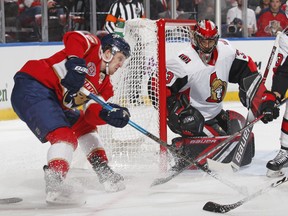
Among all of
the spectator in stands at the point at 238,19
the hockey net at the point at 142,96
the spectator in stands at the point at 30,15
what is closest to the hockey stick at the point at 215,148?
the hockey net at the point at 142,96

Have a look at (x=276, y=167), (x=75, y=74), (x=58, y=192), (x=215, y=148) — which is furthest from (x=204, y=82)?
(x=58, y=192)

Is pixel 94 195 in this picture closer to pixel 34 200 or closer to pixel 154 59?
pixel 34 200

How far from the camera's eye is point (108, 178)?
3621mm

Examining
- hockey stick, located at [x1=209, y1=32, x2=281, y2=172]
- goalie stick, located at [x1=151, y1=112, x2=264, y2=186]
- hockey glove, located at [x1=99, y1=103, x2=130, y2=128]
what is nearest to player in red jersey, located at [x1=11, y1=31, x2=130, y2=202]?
hockey glove, located at [x1=99, y1=103, x2=130, y2=128]

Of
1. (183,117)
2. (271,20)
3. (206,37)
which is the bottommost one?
(183,117)

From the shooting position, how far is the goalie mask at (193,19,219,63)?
4000 mm

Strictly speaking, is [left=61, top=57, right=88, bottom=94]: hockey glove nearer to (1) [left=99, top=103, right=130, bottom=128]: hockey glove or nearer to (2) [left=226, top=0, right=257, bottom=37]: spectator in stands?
(1) [left=99, top=103, right=130, bottom=128]: hockey glove

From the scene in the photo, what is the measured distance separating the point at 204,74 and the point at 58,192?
1.28m

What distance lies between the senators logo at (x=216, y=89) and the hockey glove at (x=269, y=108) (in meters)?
0.37

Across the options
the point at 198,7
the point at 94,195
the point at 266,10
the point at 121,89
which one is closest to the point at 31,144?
the point at 121,89

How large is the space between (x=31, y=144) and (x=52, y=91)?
1.85 metres

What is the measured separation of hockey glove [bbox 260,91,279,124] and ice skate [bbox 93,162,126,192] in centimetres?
79

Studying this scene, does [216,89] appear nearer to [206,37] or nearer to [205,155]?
[206,37]

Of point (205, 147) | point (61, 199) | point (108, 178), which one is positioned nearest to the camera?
point (61, 199)
